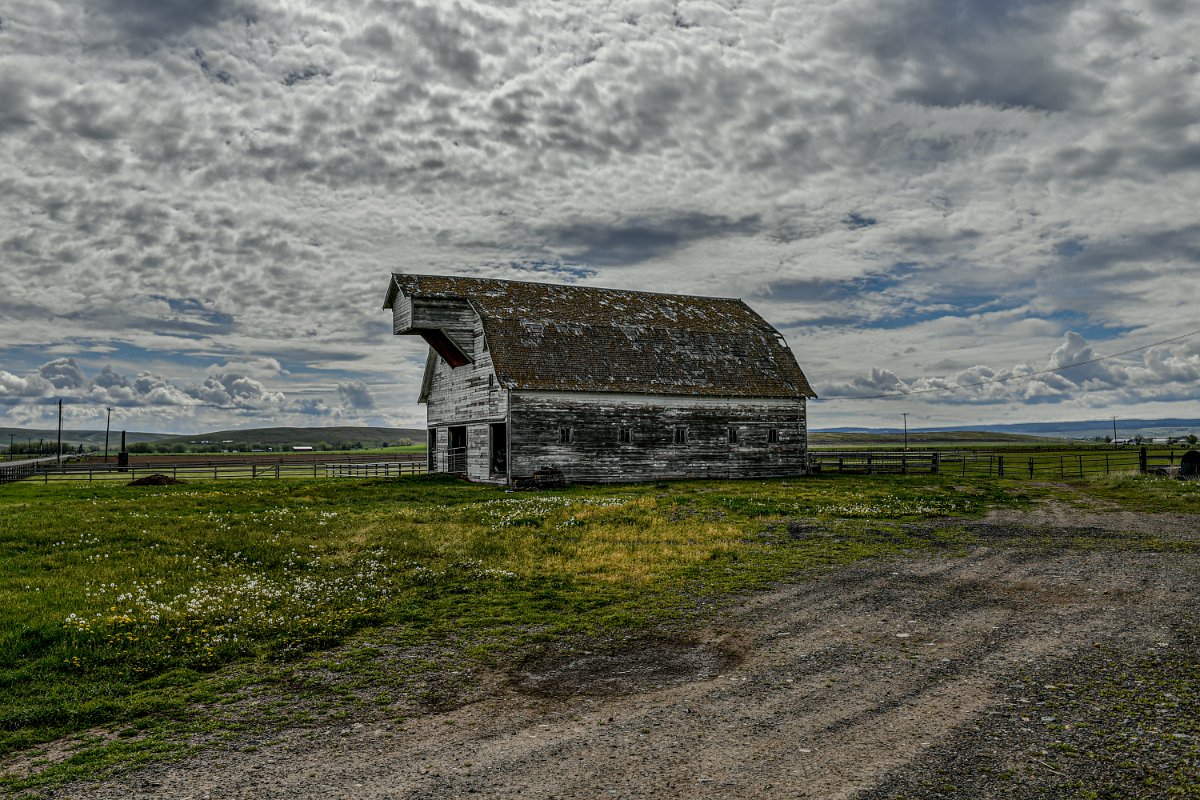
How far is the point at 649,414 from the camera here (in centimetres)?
3919

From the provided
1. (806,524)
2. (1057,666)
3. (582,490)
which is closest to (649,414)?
(582,490)

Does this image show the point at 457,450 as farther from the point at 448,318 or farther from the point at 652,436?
the point at 652,436

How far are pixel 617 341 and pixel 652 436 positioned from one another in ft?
17.8

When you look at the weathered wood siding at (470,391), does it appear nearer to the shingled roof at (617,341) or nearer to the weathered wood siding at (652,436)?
the shingled roof at (617,341)

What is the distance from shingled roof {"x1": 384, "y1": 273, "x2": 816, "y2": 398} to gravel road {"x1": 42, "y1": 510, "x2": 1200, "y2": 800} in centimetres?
2549

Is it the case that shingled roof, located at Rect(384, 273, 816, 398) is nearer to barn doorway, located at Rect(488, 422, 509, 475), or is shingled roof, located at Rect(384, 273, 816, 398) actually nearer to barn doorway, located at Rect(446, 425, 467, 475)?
barn doorway, located at Rect(488, 422, 509, 475)

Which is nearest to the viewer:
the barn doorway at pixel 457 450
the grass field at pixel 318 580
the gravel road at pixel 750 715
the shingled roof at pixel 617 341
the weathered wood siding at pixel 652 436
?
the gravel road at pixel 750 715

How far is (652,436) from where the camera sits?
3922 cm

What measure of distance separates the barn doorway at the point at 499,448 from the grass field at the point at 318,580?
8.11 m

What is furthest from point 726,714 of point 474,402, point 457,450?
point 457,450

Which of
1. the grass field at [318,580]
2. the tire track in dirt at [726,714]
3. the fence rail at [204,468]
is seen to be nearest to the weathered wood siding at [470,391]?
the fence rail at [204,468]

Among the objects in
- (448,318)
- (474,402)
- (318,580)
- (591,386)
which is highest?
(448,318)

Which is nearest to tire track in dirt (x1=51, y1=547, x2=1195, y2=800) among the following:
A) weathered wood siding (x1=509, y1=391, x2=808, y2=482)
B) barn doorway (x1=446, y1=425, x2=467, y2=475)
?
weathered wood siding (x1=509, y1=391, x2=808, y2=482)

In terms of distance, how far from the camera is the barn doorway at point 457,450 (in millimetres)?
41219
